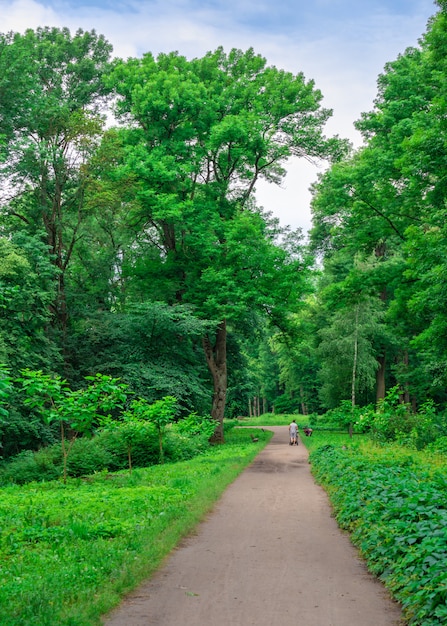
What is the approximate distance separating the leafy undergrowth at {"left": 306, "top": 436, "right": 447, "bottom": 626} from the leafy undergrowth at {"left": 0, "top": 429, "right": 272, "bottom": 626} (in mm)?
2728

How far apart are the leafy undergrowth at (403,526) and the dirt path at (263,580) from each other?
0.25 m

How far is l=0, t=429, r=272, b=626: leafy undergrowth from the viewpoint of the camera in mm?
5141

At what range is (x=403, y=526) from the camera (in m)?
6.64

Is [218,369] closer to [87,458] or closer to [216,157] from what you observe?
[216,157]

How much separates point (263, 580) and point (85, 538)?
2849 mm

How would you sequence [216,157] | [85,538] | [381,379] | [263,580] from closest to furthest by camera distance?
[263,580] → [85,538] → [216,157] → [381,379]

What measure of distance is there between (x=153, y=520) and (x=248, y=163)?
24.3 m

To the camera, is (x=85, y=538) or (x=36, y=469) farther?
(x=36, y=469)

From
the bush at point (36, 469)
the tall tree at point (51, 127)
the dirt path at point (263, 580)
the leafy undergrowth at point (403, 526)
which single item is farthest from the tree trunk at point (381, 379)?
the dirt path at point (263, 580)

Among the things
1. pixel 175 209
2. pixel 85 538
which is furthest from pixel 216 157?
pixel 85 538

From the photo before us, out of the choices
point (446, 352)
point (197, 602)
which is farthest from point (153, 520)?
point (446, 352)

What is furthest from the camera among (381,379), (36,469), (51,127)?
(381,379)

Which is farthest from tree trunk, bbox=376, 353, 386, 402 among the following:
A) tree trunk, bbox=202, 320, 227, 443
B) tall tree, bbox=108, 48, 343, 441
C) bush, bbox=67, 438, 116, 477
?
bush, bbox=67, 438, 116, 477

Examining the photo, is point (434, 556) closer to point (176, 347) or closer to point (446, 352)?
point (446, 352)
